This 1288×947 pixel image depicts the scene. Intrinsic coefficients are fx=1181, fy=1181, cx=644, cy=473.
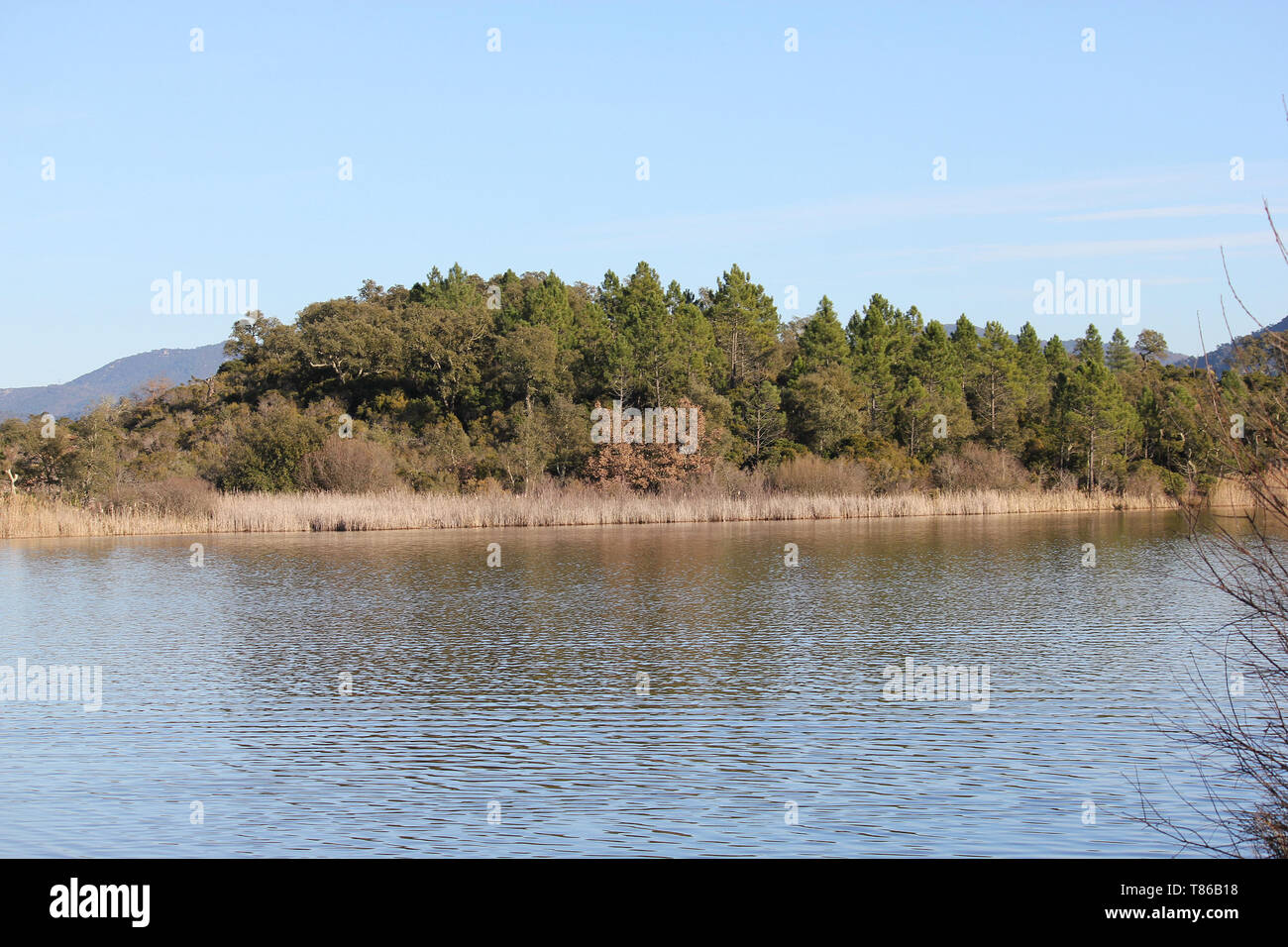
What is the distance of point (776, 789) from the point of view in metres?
9.41

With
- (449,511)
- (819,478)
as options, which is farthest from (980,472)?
(449,511)

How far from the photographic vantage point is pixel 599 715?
12219 millimetres

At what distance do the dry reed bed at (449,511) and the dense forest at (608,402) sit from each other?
3.02 metres

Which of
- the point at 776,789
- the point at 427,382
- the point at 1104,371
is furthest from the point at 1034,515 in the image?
the point at 776,789

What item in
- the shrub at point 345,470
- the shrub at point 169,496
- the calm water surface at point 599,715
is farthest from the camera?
the shrub at point 345,470

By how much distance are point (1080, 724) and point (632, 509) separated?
33.3 metres

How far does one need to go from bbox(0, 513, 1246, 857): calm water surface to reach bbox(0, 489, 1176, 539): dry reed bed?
14.8 meters

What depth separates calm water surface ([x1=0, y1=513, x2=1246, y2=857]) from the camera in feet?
28.3

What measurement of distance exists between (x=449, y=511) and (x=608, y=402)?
15.4 m

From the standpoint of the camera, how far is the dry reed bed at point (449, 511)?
39.1 meters
